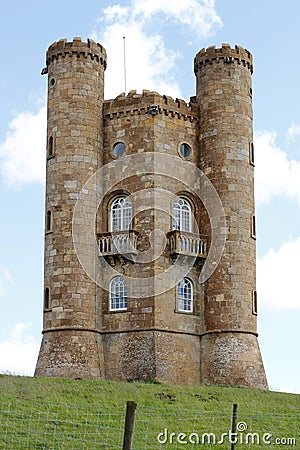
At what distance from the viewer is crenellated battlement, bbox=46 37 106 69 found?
4725 centimetres

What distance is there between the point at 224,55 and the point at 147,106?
4838 mm

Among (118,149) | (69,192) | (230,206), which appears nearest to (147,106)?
(118,149)

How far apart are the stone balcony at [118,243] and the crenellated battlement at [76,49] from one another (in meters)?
9.09

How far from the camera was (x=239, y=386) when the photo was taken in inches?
1725

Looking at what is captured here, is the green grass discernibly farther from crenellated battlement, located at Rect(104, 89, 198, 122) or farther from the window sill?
crenellated battlement, located at Rect(104, 89, 198, 122)

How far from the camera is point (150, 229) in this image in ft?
148

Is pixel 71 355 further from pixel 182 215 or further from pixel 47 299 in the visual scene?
pixel 182 215

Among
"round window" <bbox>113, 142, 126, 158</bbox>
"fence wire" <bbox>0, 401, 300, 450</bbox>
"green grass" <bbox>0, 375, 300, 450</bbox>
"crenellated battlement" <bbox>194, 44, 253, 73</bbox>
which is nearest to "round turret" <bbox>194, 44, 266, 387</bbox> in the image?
"crenellated battlement" <bbox>194, 44, 253, 73</bbox>

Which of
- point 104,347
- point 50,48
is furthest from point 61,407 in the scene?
point 50,48

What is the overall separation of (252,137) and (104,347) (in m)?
12.9

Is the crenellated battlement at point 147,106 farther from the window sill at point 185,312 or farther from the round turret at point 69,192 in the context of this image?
the window sill at point 185,312

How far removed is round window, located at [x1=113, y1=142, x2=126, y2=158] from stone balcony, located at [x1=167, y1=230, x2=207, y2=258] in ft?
16.1

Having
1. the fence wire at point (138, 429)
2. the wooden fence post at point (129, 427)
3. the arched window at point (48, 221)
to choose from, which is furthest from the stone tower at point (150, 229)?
the wooden fence post at point (129, 427)

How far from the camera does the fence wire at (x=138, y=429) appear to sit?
96.7ft
